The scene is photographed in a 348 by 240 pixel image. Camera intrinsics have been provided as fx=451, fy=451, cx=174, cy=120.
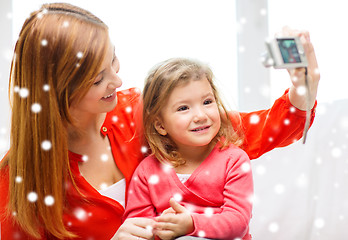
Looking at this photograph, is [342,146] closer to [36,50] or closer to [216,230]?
[216,230]

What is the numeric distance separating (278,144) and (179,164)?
0.88ft

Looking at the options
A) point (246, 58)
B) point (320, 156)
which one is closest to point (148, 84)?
point (246, 58)

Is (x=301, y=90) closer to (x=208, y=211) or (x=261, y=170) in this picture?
(x=208, y=211)

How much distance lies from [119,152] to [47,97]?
0.23 metres

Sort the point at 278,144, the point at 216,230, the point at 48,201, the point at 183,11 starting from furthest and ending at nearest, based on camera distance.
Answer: the point at 183,11 < the point at 278,144 < the point at 48,201 < the point at 216,230

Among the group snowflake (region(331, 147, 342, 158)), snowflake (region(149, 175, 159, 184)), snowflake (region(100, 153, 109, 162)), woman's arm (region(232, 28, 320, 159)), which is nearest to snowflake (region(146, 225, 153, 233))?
snowflake (region(149, 175, 159, 184))

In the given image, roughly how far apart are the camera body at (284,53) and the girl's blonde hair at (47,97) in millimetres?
374

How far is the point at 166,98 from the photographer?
107cm

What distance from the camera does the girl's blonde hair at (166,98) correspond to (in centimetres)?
106

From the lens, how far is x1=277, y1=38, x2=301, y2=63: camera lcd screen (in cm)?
80

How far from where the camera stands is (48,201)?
1.05 m

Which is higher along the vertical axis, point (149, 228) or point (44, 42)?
point (44, 42)

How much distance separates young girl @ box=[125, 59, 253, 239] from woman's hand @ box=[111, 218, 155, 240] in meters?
0.02

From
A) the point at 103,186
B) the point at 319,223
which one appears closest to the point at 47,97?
the point at 103,186
